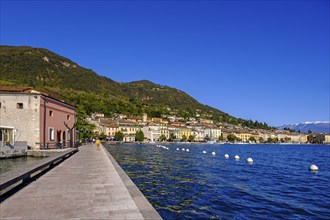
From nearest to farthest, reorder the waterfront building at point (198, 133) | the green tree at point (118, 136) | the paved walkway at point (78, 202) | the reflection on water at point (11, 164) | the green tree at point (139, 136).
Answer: the paved walkway at point (78, 202) < the reflection on water at point (11, 164) < the green tree at point (118, 136) < the green tree at point (139, 136) < the waterfront building at point (198, 133)

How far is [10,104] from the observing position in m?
34.8

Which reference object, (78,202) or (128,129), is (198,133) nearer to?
(128,129)

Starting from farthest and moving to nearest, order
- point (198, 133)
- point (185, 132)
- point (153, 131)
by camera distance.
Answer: point (198, 133)
point (185, 132)
point (153, 131)

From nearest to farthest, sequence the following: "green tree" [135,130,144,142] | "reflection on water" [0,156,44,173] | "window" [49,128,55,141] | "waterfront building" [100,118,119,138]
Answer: "reflection on water" [0,156,44,173] < "window" [49,128,55,141] < "waterfront building" [100,118,119,138] < "green tree" [135,130,144,142]

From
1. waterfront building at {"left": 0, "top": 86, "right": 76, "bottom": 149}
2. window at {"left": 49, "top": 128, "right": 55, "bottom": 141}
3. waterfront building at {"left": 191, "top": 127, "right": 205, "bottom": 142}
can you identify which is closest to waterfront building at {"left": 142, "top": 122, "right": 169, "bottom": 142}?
waterfront building at {"left": 191, "top": 127, "right": 205, "bottom": 142}

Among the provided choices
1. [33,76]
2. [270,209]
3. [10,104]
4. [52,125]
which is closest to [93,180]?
[270,209]

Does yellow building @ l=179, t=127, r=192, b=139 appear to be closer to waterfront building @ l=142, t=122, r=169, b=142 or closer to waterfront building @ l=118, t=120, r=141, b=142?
waterfront building @ l=142, t=122, r=169, b=142

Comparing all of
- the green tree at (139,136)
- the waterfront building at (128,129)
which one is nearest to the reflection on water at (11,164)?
the green tree at (139,136)

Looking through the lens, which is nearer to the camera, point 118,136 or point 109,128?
point 118,136

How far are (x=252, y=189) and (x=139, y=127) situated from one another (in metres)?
142

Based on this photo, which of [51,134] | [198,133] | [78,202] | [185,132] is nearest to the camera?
[78,202]

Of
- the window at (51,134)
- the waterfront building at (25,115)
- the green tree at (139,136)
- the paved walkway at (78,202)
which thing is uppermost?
the waterfront building at (25,115)

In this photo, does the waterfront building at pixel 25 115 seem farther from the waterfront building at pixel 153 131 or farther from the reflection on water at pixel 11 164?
the waterfront building at pixel 153 131

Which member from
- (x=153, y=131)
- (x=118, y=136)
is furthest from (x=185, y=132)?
(x=118, y=136)
